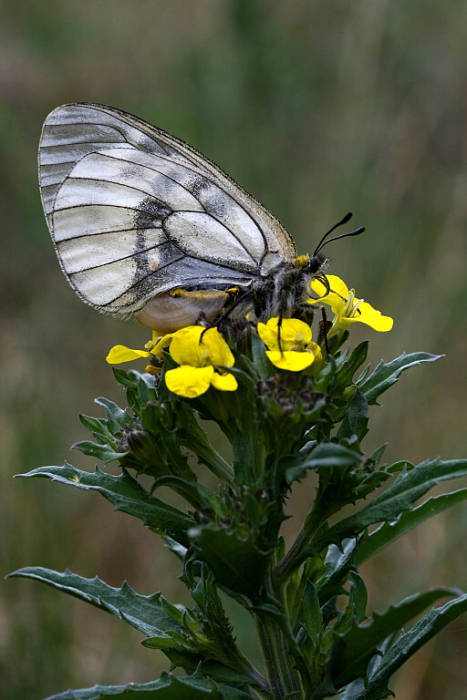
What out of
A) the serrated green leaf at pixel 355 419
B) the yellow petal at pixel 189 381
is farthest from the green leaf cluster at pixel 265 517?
the yellow petal at pixel 189 381

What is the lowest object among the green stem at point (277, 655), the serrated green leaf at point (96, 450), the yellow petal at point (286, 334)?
the green stem at point (277, 655)

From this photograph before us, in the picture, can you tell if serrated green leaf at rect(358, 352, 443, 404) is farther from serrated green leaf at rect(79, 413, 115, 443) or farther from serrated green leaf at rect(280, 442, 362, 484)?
serrated green leaf at rect(79, 413, 115, 443)

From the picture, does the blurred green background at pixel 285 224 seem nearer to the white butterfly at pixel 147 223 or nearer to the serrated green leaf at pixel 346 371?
the white butterfly at pixel 147 223

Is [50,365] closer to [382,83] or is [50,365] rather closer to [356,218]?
[356,218]

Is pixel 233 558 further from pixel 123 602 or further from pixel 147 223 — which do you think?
pixel 147 223

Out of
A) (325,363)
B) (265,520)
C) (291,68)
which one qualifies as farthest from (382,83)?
(265,520)

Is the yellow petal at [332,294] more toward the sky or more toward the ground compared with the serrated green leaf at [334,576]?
more toward the sky

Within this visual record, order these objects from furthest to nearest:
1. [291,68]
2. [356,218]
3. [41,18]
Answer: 1. [41,18]
2. [291,68]
3. [356,218]
